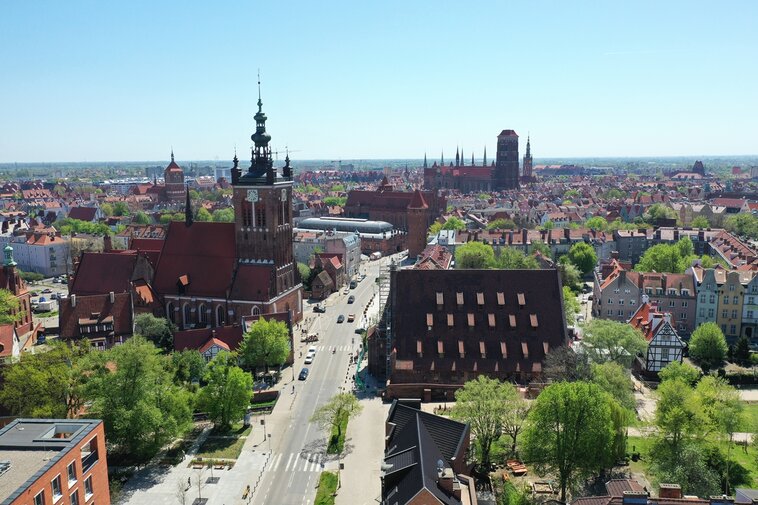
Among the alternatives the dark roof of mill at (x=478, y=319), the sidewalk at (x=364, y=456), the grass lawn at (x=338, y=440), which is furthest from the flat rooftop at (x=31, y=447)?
the dark roof of mill at (x=478, y=319)

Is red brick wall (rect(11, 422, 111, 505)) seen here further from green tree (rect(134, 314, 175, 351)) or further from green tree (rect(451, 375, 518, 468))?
green tree (rect(134, 314, 175, 351))

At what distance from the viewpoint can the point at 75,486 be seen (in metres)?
43.0

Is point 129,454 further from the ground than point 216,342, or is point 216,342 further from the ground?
point 216,342

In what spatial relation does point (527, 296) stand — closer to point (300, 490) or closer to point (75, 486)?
point (300, 490)

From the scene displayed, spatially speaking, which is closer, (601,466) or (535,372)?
(601,466)

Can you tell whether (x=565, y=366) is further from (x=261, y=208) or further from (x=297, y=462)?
(x=261, y=208)

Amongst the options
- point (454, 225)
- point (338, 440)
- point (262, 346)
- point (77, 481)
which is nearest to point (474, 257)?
point (454, 225)

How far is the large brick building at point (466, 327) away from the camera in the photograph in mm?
72000

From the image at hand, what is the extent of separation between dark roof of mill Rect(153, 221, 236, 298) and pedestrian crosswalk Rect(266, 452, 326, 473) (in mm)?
39694

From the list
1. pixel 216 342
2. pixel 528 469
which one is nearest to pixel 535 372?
pixel 528 469

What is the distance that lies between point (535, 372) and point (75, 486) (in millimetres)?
47619

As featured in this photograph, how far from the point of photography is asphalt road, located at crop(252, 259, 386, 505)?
5712 centimetres

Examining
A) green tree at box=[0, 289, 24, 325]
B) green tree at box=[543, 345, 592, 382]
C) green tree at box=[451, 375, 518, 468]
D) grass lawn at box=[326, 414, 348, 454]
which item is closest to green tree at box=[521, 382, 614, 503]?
green tree at box=[451, 375, 518, 468]

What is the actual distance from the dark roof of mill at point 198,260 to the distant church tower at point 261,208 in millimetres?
3255
